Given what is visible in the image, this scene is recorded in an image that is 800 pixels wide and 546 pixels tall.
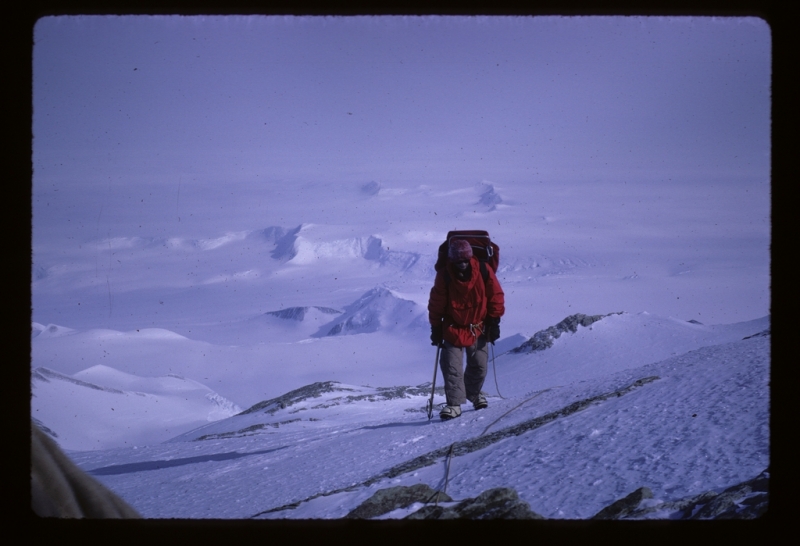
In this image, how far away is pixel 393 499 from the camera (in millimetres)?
2875

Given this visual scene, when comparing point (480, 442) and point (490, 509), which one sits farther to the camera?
point (480, 442)

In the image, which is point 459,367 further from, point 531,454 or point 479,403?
point 531,454

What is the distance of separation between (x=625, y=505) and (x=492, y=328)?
283cm

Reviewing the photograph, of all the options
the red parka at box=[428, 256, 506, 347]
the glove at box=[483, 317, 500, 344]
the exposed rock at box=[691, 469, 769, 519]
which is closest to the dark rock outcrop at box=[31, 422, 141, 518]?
the exposed rock at box=[691, 469, 769, 519]

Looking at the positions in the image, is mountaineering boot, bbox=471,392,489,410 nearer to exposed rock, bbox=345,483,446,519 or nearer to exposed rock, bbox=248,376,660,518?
exposed rock, bbox=248,376,660,518

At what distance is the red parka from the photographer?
506 cm

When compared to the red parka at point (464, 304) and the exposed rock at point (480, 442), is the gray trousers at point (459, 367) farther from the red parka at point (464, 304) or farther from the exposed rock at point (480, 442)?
the exposed rock at point (480, 442)

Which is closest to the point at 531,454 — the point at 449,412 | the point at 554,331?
the point at 449,412

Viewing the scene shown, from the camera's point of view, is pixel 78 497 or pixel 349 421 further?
pixel 349 421

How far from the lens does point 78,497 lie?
178 centimetres

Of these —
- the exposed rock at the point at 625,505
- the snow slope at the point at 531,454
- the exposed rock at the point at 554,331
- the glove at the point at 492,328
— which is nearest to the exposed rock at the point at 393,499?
the snow slope at the point at 531,454

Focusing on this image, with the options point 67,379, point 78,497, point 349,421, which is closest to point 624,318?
point 349,421

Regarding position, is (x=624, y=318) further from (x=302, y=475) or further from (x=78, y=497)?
(x=78, y=497)
